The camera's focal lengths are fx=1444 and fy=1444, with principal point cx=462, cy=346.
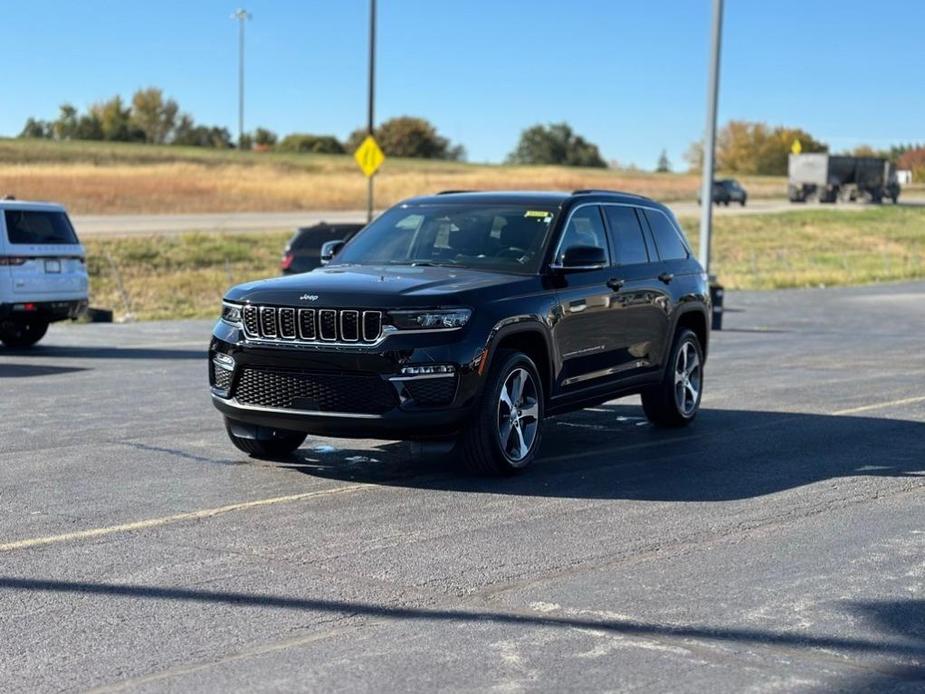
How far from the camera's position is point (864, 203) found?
282 ft

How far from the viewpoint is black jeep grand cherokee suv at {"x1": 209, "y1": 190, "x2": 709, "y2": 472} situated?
8.64 m

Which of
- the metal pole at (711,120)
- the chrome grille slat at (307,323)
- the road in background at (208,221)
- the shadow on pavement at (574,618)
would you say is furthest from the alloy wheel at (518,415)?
the road in background at (208,221)

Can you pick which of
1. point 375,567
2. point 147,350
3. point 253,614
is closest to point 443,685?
point 253,614

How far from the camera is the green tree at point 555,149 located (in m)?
135

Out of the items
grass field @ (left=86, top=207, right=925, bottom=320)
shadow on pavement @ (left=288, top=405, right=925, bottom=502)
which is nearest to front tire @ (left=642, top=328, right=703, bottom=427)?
shadow on pavement @ (left=288, top=405, right=925, bottom=502)

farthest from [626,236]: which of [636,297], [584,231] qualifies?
[584,231]

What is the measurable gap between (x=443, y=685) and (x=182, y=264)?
107 feet

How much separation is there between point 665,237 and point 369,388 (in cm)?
407

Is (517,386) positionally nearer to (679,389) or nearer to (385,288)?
(385,288)

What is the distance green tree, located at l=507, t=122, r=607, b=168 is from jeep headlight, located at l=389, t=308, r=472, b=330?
127m

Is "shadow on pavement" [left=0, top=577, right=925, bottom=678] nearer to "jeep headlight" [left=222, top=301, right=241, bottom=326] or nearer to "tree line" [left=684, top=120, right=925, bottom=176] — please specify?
"jeep headlight" [left=222, top=301, right=241, bottom=326]

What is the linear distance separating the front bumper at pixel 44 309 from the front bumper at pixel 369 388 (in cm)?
917

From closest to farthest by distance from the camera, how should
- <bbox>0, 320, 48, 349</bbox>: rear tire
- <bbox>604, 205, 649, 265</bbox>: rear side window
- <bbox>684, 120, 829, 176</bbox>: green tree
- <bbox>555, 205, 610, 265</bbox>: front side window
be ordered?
1. <bbox>555, 205, 610, 265</bbox>: front side window
2. <bbox>604, 205, 649, 265</bbox>: rear side window
3. <bbox>0, 320, 48, 349</bbox>: rear tire
4. <bbox>684, 120, 829, 176</bbox>: green tree

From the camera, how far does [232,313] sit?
918 cm
